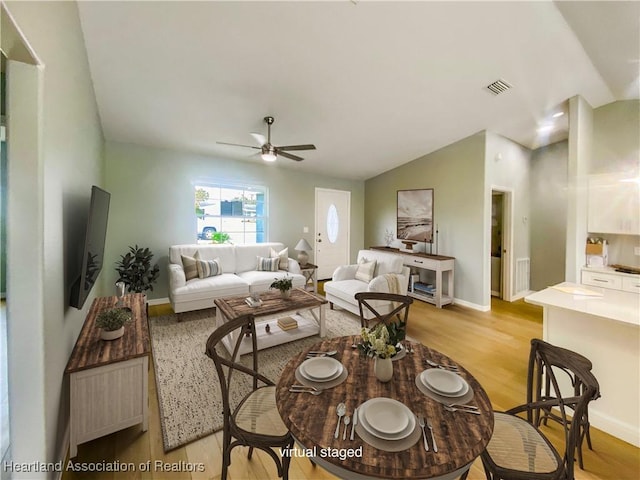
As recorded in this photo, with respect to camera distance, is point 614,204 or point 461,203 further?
point 461,203

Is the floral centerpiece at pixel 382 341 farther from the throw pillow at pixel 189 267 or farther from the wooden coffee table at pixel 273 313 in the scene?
the throw pillow at pixel 189 267

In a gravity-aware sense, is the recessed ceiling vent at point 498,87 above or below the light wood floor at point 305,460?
above

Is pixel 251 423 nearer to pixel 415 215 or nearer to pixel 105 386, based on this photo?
pixel 105 386

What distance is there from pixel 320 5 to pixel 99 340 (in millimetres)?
2896

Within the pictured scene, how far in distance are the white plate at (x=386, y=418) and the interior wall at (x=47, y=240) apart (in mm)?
1419

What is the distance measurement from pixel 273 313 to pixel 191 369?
888 mm

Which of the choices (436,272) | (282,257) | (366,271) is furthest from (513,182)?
(282,257)

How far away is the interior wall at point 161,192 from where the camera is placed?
12.9ft

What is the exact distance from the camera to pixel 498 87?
2.98 metres

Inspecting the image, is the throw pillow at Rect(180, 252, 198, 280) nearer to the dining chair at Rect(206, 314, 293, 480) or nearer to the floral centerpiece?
the dining chair at Rect(206, 314, 293, 480)

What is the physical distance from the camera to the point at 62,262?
161cm

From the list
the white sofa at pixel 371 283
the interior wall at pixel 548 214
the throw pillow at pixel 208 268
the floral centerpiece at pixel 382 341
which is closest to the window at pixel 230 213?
the throw pillow at pixel 208 268

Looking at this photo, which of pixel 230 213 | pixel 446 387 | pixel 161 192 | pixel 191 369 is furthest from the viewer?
pixel 230 213

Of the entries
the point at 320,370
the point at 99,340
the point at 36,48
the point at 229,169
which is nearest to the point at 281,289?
the point at 99,340
